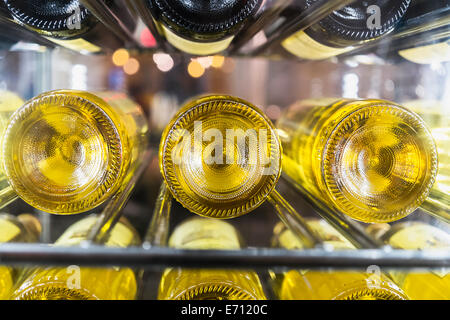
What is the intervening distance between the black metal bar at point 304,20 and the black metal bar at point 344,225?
0.34 m

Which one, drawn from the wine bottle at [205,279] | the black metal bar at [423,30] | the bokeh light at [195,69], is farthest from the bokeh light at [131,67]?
the black metal bar at [423,30]

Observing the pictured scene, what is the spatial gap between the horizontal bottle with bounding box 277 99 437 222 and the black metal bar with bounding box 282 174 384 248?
22 mm

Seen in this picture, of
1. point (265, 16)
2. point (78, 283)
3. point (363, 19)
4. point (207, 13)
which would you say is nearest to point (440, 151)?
point (363, 19)

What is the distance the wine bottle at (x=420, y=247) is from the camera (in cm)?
67

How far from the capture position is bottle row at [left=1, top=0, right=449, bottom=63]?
631mm

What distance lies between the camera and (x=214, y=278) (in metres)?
0.60

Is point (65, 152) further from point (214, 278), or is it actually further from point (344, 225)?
point (344, 225)

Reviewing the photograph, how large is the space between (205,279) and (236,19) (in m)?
0.49

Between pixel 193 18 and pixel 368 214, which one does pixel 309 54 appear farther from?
pixel 368 214

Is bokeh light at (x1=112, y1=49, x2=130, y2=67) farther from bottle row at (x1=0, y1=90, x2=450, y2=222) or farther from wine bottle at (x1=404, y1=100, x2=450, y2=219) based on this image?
wine bottle at (x1=404, y1=100, x2=450, y2=219)

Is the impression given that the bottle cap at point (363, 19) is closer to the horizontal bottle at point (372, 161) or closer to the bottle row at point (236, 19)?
the bottle row at point (236, 19)

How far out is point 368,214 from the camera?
56 cm
